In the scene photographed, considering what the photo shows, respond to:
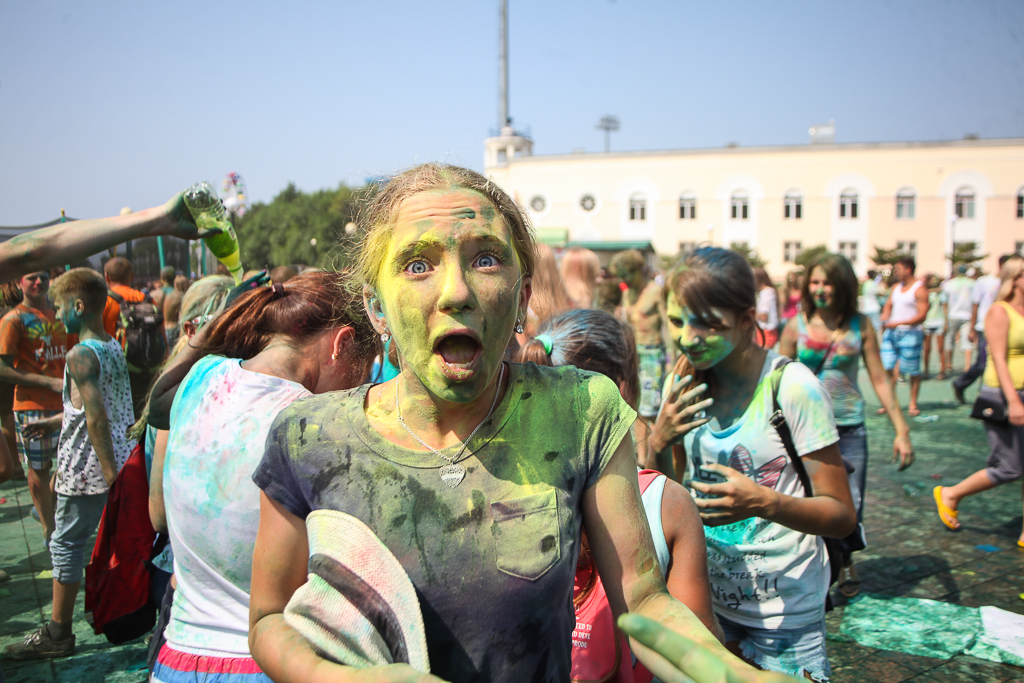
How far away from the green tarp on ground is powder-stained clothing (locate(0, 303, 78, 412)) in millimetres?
4732

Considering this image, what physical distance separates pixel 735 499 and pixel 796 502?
252mm

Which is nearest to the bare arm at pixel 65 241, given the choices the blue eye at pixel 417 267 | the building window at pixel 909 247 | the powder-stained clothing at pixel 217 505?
the powder-stained clothing at pixel 217 505

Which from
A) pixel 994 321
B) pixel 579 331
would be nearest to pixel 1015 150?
pixel 994 321

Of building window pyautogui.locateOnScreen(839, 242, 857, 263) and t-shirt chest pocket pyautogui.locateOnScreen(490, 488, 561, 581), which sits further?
building window pyautogui.locateOnScreen(839, 242, 857, 263)

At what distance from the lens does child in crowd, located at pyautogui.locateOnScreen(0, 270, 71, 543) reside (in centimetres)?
383

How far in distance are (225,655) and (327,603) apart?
949 mm

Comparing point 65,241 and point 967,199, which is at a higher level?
point 967,199

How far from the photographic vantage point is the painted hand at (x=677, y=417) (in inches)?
90.4

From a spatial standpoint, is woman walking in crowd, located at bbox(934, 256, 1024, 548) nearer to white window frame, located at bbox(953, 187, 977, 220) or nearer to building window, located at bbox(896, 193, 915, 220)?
building window, located at bbox(896, 193, 915, 220)

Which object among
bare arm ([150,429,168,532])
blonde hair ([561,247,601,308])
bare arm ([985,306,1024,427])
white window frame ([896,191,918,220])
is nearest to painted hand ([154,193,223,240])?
bare arm ([150,429,168,532])

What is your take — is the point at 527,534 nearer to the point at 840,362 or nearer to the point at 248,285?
the point at 248,285

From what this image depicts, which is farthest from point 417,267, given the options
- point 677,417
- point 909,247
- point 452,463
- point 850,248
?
point 909,247

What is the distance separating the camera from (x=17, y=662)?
3326mm

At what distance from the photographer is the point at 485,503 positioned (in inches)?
48.4
